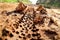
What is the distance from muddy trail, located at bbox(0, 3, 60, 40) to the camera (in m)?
3.52

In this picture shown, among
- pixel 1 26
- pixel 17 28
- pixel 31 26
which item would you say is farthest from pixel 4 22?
pixel 31 26

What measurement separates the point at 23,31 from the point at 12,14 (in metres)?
0.93

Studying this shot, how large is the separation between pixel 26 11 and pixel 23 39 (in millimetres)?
1246

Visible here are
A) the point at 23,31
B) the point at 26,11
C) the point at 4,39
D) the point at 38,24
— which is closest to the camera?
the point at 4,39

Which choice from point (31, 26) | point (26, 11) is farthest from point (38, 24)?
point (26, 11)

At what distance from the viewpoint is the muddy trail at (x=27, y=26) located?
352 centimetres

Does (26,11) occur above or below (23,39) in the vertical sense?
above

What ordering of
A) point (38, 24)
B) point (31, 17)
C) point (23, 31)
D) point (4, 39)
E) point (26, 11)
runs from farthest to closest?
point (26, 11) → point (31, 17) → point (38, 24) → point (23, 31) → point (4, 39)

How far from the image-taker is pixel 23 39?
3467mm

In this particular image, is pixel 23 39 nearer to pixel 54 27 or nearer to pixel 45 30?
pixel 45 30

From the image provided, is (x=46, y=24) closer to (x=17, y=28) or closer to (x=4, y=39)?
(x=17, y=28)

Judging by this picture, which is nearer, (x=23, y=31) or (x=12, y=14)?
(x=23, y=31)

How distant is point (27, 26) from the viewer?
388 centimetres

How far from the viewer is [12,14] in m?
4.45
